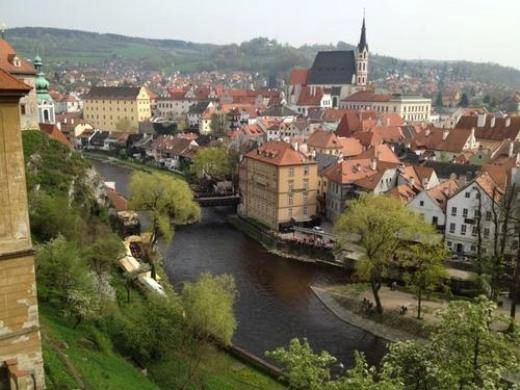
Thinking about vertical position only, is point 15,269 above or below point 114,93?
below

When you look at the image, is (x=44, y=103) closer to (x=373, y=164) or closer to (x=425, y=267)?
(x=373, y=164)

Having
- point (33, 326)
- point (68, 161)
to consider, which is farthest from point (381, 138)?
point (33, 326)

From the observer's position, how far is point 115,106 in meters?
104

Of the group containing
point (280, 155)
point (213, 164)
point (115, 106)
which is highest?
point (115, 106)

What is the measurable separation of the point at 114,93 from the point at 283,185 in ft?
223

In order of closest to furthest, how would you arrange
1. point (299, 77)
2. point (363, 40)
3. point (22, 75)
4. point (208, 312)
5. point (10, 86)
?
point (10, 86), point (208, 312), point (22, 75), point (363, 40), point (299, 77)

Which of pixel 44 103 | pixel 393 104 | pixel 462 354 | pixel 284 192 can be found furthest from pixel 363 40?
pixel 462 354

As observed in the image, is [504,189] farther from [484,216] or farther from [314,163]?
[314,163]

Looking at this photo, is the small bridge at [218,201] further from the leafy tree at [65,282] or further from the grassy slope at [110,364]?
the leafy tree at [65,282]

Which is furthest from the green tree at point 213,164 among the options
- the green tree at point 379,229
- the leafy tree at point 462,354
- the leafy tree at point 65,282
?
the leafy tree at point 462,354

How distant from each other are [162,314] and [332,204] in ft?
84.2

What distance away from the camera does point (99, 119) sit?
106500 mm

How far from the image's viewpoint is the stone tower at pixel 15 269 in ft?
38.2

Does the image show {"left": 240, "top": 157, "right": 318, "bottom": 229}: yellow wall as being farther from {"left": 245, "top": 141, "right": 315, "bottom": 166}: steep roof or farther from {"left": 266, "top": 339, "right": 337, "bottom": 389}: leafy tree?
{"left": 266, "top": 339, "right": 337, "bottom": 389}: leafy tree
